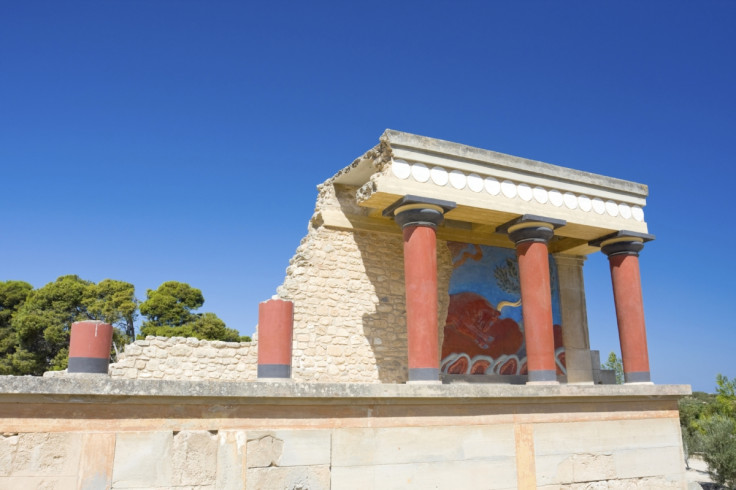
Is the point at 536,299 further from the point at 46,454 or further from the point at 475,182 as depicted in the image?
the point at 46,454

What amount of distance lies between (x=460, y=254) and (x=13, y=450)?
807cm

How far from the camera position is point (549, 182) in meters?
9.83

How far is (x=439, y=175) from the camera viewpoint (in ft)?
29.0

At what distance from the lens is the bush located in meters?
14.3

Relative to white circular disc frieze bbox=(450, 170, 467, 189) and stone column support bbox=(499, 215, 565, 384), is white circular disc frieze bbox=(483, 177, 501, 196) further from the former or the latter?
stone column support bbox=(499, 215, 565, 384)

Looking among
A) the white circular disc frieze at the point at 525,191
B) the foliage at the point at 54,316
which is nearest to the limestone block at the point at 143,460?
the white circular disc frieze at the point at 525,191

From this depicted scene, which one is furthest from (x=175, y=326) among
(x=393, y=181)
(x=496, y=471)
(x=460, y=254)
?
(x=496, y=471)

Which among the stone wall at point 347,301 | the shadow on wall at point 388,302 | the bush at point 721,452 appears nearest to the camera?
the stone wall at point 347,301

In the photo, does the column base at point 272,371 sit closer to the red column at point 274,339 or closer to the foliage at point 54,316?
the red column at point 274,339

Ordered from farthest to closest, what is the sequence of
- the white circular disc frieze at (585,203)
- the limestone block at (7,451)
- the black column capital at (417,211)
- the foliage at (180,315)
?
the foliage at (180,315)
the white circular disc frieze at (585,203)
the black column capital at (417,211)
the limestone block at (7,451)

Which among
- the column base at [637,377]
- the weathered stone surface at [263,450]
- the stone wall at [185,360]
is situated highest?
the stone wall at [185,360]

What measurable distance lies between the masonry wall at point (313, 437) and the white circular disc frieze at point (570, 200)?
11.4 ft

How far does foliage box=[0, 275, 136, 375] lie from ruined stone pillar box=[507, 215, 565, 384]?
19284mm

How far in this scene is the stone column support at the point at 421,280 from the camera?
776 centimetres
